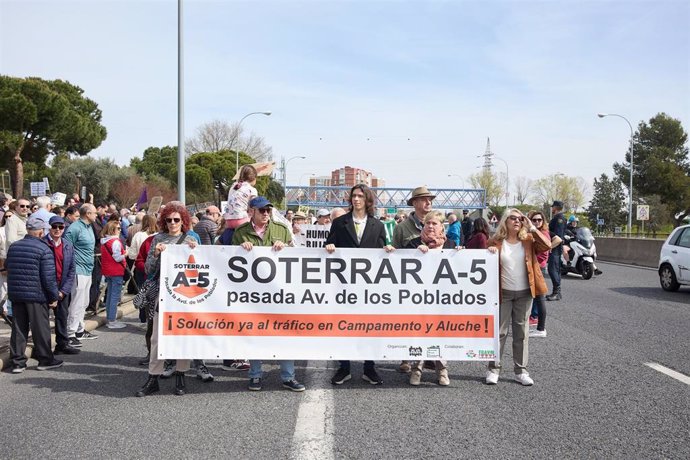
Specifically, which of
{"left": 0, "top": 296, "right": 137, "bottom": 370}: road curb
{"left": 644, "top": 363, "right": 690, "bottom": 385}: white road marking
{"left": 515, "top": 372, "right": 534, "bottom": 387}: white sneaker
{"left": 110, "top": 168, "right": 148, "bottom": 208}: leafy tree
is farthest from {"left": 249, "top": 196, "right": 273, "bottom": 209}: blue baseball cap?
{"left": 110, "top": 168, "right": 148, "bottom": 208}: leafy tree

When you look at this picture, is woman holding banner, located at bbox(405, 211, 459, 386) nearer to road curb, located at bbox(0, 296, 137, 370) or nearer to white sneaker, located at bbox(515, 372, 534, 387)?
white sneaker, located at bbox(515, 372, 534, 387)

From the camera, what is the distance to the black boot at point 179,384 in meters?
5.81

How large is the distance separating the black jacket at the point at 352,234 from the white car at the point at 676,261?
33.9 ft

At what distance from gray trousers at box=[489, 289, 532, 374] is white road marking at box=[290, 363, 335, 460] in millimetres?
1797

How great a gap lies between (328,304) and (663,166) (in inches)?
2804

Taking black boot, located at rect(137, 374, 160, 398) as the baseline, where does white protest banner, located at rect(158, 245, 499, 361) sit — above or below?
above

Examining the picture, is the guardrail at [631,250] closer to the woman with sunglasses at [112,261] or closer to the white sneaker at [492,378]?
the white sneaker at [492,378]

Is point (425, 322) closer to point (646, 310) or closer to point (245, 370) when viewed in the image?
point (245, 370)

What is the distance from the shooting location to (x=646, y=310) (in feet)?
37.6

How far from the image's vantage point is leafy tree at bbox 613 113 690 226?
67.6m

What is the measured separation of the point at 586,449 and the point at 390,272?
2551mm

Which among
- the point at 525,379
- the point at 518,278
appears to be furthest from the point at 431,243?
the point at 525,379

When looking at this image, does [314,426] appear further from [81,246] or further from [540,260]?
[81,246]

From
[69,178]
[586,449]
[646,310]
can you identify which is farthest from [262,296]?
[69,178]
